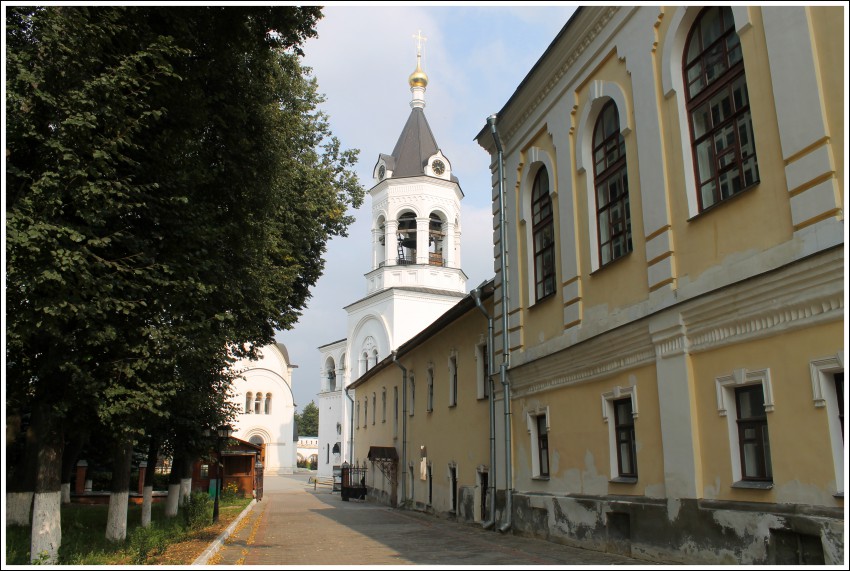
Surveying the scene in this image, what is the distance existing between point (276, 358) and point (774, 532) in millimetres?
63412

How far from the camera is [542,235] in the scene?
14.4 m

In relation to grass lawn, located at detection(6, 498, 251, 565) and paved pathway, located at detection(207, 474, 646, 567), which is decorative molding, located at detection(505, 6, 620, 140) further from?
grass lawn, located at detection(6, 498, 251, 565)

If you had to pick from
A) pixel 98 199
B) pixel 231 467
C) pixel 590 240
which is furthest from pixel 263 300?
pixel 231 467

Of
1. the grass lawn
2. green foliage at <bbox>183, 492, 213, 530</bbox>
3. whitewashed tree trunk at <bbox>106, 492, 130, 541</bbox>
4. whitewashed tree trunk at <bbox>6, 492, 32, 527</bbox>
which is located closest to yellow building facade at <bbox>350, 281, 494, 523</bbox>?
the grass lawn

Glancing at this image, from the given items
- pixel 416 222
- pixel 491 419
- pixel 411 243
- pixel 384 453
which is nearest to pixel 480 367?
pixel 491 419

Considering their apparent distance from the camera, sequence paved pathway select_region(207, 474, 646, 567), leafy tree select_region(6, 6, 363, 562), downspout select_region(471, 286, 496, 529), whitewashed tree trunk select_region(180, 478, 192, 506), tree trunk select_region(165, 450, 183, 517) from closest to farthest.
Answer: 1. leafy tree select_region(6, 6, 363, 562)
2. paved pathway select_region(207, 474, 646, 567)
3. downspout select_region(471, 286, 496, 529)
4. tree trunk select_region(165, 450, 183, 517)
5. whitewashed tree trunk select_region(180, 478, 192, 506)

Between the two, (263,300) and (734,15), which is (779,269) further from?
(263,300)

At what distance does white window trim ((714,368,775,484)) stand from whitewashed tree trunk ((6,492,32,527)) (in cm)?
1342

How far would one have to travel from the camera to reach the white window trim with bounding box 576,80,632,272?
11355 mm

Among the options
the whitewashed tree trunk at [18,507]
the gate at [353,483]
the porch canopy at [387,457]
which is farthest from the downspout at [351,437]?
the whitewashed tree trunk at [18,507]

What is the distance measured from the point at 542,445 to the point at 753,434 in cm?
608

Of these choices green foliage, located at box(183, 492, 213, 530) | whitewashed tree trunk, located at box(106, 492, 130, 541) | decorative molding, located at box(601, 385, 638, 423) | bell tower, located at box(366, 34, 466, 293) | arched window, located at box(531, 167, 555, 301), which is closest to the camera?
decorative molding, located at box(601, 385, 638, 423)

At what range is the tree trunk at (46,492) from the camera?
974 centimetres

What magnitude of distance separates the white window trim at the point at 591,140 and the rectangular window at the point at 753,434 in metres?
A: 3.88
